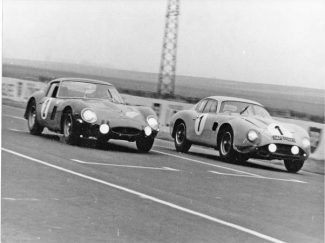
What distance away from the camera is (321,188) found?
5336 mm

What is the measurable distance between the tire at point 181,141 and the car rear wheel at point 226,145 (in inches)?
11.2

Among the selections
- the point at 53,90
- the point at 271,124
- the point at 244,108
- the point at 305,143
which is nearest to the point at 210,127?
the point at 244,108

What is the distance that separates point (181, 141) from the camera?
490cm

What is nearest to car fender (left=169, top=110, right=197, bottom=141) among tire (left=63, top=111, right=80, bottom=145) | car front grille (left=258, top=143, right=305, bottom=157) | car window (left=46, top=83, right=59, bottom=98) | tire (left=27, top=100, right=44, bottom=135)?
car front grille (left=258, top=143, right=305, bottom=157)

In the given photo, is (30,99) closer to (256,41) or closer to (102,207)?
(102,207)

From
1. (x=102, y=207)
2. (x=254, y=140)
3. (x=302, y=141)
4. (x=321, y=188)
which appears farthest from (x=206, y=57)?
(x=321, y=188)

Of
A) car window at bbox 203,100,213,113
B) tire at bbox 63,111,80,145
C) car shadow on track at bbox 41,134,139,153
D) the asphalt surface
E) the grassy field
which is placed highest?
the grassy field

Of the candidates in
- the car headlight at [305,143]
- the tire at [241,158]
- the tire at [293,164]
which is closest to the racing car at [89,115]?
the tire at [241,158]

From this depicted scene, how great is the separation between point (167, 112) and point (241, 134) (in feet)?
2.71

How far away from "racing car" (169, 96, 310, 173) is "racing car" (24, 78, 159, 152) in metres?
0.28

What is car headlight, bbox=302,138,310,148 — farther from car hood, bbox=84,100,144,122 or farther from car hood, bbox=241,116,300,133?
car hood, bbox=84,100,144,122

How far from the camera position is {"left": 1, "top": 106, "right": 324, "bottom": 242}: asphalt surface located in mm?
4168

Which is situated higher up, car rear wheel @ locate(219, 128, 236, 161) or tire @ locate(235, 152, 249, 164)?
car rear wheel @ locate(219, 128, 236, 161)

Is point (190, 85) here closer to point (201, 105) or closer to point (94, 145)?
point (201, 105)
